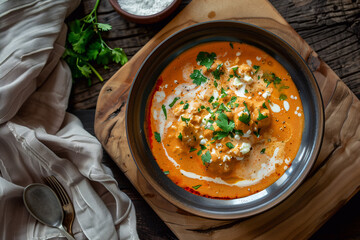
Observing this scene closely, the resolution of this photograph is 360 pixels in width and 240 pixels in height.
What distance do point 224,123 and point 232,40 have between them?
67cm

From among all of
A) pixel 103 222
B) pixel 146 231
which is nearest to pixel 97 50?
pixel 103 222

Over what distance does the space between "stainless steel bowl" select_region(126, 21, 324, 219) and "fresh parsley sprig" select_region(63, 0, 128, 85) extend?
378mm

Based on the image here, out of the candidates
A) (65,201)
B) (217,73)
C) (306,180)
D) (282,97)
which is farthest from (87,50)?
(306,180)

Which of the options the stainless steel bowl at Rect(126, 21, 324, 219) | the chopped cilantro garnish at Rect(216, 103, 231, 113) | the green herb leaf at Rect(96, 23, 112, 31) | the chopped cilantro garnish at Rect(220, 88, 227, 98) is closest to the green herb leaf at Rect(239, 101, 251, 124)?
the chopped cilantro garnish at Rect(216, 103, 231, 113)

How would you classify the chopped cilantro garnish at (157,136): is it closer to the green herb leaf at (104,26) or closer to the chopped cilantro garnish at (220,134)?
the chopped cilantro garnish at (220,134)

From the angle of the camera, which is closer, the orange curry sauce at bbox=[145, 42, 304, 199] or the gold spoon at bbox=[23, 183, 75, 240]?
the orange curry sauce at bbox=[145, 42, 304, 199]

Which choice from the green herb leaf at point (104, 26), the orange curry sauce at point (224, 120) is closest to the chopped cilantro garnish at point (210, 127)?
the orange curry sauce at point (224, 120)

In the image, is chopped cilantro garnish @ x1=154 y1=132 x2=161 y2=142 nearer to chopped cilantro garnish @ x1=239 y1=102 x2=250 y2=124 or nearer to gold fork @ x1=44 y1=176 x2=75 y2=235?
chopped cilantro garnish @ x1=239 y1=102 x2=250 y2=124

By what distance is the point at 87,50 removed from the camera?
281 centimetres

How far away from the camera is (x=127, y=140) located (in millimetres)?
2477

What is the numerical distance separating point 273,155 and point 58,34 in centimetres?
189

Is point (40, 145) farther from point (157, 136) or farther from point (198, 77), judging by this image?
point (198, 77)

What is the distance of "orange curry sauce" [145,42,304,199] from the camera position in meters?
2.44

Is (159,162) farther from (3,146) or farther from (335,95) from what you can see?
(335,95)
